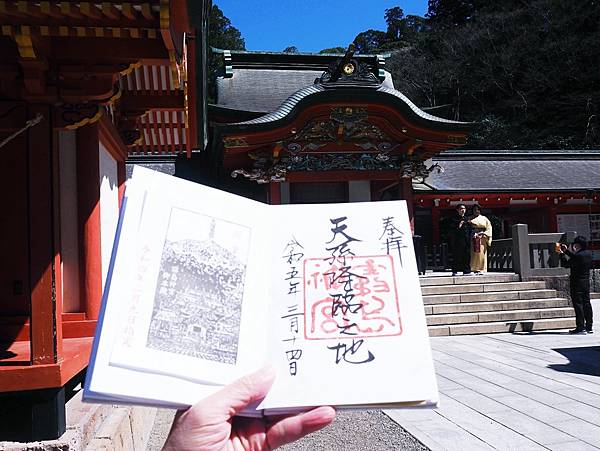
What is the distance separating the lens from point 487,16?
3141cm

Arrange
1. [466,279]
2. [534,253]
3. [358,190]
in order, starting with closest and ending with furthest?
[466,279], [534,253], [358,190]

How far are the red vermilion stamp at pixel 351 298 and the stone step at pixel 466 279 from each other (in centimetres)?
876

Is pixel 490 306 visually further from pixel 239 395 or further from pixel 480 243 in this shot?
pixel 239 395

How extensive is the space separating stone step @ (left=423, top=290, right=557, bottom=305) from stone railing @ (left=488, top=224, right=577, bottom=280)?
0.52m

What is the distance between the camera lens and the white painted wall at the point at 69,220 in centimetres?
368

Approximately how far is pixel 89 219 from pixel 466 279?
7.97m

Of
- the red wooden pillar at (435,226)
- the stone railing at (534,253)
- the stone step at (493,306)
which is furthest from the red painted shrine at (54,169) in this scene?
the red wooden pillar at (435,226)

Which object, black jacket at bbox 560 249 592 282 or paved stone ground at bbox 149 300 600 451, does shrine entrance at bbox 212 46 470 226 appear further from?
paved stone ground at bbox 149 300 600 451

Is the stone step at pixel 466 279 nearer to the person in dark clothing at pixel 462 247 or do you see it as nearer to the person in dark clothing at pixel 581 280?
the person in dark clothing at pixel 462 247

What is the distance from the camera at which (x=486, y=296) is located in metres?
9.73

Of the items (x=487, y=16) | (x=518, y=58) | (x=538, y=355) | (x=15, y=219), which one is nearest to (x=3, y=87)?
(x=15, y=219)

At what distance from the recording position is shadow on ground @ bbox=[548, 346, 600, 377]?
19.6 feet

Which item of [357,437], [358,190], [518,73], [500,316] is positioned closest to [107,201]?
[357,437]

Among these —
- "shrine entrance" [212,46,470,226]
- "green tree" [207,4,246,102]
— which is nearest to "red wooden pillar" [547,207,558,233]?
"shrine entrance" [212,46,470,226]
